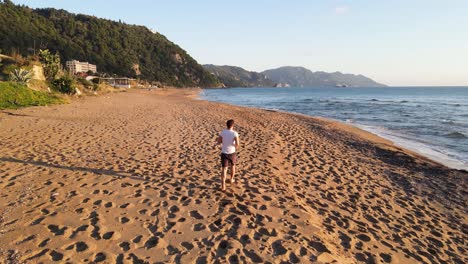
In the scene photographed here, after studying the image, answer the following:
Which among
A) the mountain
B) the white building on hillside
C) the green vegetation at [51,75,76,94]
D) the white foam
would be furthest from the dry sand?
the mountain

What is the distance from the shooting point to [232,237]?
15.3 feet

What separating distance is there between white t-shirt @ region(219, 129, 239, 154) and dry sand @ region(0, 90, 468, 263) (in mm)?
892

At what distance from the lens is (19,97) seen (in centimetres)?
1884

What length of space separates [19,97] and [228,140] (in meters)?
18.5

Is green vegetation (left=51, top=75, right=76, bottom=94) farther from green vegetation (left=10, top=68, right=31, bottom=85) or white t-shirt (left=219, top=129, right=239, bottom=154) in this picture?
white t-shirt (left=219, top=129, right=239, bottom=154)

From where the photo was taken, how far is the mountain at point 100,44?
77.7 metres

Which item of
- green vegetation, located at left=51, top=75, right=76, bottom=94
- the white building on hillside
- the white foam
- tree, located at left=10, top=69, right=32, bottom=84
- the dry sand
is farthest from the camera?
the white building on hillside

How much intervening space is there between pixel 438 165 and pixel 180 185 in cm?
978

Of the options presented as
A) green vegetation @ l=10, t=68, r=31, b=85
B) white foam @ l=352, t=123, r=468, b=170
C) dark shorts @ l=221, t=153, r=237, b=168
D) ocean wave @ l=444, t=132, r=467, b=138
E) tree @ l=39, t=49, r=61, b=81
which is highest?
tree @ l=39, t=49, r=61, b=81

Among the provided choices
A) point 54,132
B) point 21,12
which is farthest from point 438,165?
point 21,12

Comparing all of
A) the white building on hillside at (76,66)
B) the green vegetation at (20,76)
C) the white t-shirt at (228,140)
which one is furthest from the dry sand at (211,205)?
the white building on hillside at (76,66)

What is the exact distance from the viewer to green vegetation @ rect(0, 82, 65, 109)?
17781 mm

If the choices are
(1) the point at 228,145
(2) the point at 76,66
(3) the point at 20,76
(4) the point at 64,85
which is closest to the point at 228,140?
(1) the point at 228,145

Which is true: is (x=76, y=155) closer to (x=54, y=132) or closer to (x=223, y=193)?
(x=54, y=132)
